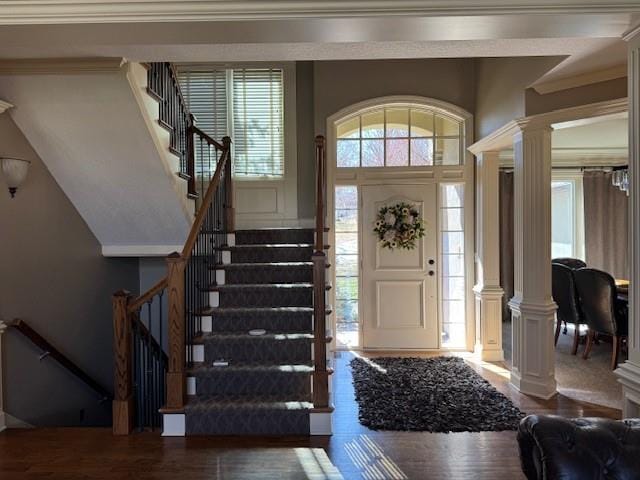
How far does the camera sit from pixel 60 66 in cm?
303

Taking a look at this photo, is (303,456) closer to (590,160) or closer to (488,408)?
(488,408)

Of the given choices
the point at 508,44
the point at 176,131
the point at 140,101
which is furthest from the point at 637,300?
the point at 176,131

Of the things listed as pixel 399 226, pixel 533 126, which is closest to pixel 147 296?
pixel 399 226

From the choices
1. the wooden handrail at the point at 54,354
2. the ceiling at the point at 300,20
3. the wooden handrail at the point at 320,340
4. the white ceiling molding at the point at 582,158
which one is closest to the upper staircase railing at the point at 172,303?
the wooden handrail at the point at 54,354

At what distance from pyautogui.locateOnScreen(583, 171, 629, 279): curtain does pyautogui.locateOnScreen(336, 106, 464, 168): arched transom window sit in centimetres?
284

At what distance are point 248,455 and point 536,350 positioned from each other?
2.60m

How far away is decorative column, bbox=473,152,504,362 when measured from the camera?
5.11m

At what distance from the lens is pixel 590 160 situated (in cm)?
695

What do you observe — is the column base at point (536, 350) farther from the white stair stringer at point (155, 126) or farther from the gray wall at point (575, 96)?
the white stair stringer at point (155, 126)

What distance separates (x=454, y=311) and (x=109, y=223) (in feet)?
12.8

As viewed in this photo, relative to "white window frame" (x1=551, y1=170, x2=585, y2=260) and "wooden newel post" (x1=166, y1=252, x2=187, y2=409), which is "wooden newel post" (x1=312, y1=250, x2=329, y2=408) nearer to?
"wooden newel post" (x1=166, y1=252, x2=187, y2=409)

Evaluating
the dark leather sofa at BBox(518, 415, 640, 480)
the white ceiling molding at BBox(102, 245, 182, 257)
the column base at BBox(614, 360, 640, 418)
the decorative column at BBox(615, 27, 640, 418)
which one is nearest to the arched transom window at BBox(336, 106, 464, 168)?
the white ceiling molding at BBox(102, 245, 182, 257)

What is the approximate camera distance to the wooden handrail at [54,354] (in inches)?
135

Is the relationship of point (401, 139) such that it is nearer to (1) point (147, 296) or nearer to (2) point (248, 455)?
(1) point (147, 296)
